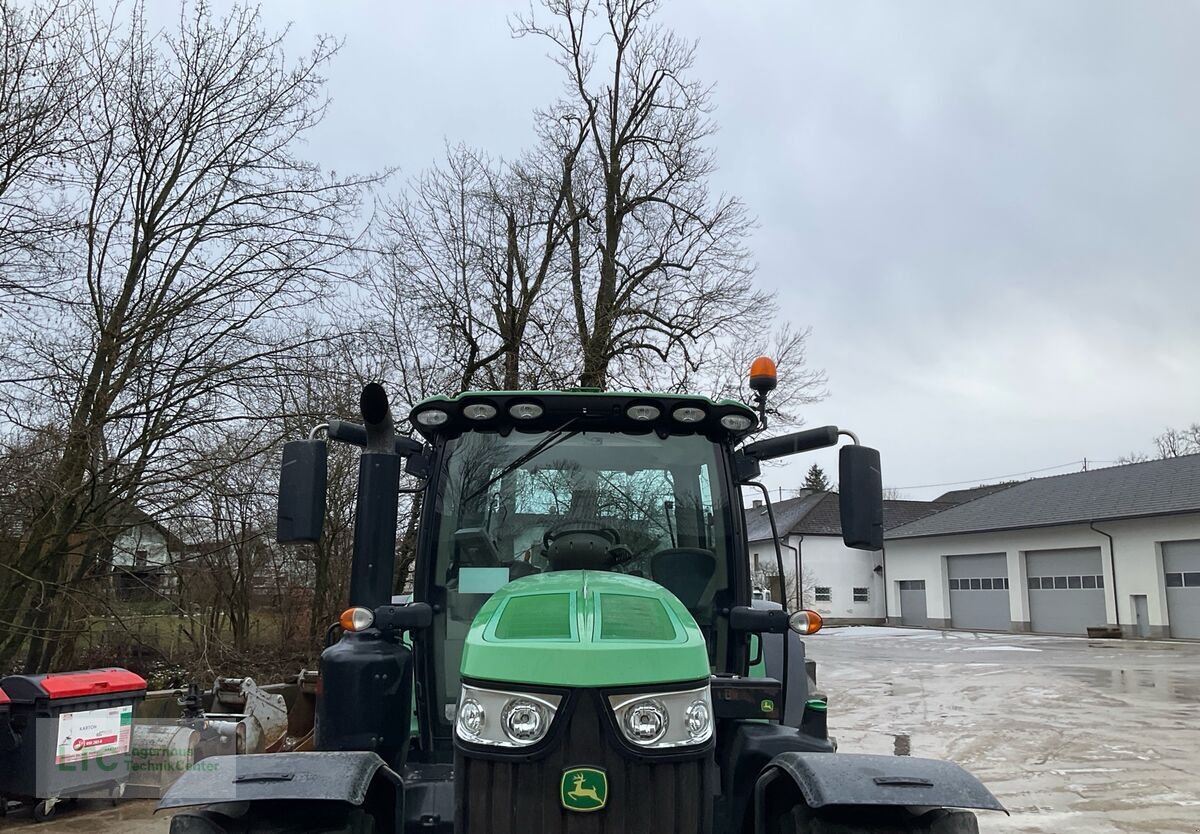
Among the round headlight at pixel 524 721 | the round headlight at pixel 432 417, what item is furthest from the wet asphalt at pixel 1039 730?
the round headlight at pixel 524 721

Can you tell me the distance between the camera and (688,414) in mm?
3635

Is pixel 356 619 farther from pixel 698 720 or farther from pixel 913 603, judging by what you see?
pixel 913 603

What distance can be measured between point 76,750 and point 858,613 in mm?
42806

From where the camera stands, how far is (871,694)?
50.1 ft

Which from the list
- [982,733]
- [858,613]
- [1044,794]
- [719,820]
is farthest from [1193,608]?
[719,820]

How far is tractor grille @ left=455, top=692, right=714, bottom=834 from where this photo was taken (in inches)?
97.6

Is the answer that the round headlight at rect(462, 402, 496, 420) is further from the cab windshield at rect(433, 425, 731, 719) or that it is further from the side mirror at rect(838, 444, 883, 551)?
the side mirror at rect(838, 444, 883, 551)

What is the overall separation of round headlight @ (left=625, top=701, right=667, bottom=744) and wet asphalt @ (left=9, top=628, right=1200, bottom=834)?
17.1 ft

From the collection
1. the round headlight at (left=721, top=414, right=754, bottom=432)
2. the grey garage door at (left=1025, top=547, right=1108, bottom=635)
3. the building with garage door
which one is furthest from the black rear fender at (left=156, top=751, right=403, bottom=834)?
the grey garage door at (left=1025, top=547, right=1108, bottom=635)

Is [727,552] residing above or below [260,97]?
below

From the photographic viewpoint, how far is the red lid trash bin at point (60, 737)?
649 cm

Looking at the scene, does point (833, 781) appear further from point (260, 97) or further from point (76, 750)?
point (260, 97)

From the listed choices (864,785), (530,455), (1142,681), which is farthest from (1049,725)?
(864,785)

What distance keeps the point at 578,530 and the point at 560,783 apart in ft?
4.17
